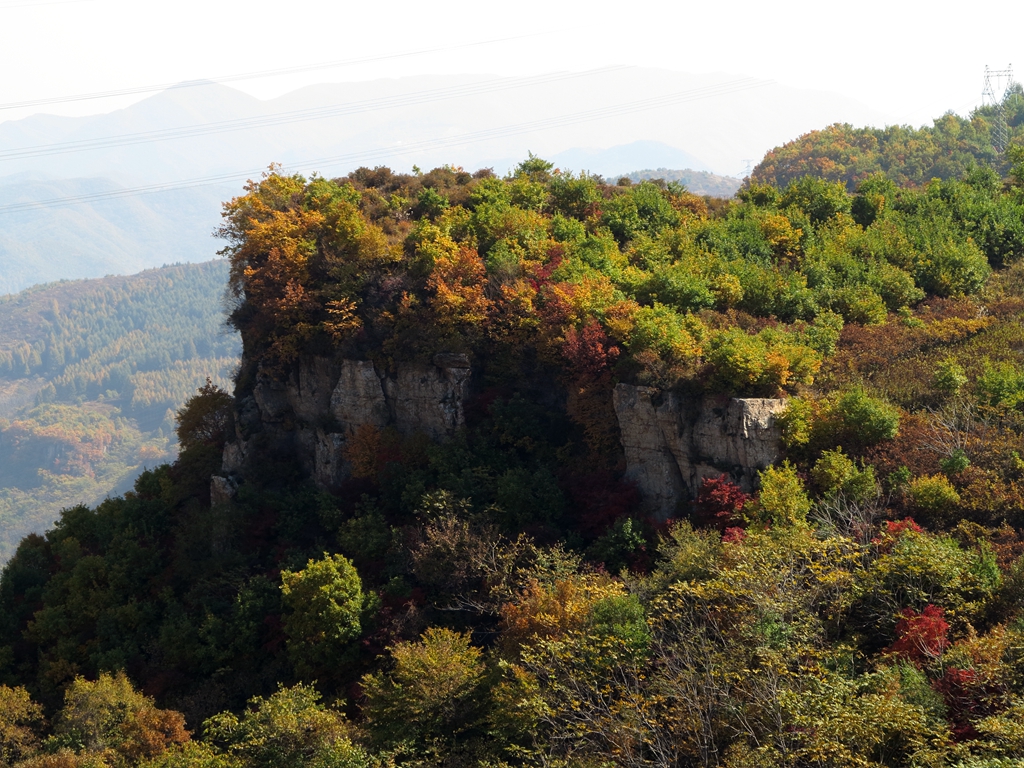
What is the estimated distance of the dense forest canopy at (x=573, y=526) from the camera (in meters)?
18.0

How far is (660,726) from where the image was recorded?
17.1 meters

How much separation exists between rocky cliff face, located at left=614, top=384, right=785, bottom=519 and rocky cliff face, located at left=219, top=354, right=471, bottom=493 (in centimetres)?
697

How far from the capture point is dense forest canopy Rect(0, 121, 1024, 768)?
709 inches

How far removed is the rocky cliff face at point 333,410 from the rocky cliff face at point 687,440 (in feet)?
22.9

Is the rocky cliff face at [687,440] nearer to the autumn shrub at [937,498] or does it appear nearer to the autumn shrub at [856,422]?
the autumn shrub at [856,422]

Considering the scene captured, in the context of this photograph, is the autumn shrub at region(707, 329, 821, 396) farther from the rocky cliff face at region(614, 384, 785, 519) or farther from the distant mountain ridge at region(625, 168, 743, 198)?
the distant mountain ridge at region(625, 168, 743, 198)

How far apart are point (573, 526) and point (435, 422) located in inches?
282

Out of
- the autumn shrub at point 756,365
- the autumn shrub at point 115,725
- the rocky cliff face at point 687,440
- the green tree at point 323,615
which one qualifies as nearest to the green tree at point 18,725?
the autumn shrub at point 115,725

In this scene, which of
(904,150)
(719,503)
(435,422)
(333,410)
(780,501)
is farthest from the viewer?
(904,150)

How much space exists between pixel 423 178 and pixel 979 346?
25.4m

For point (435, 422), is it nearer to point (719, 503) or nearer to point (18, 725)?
point (719, 503)

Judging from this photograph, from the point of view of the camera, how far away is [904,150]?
75.6 m

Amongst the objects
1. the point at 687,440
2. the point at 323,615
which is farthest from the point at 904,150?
the point at 323,615

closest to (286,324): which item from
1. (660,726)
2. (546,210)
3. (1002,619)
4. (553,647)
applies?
(546,210)
